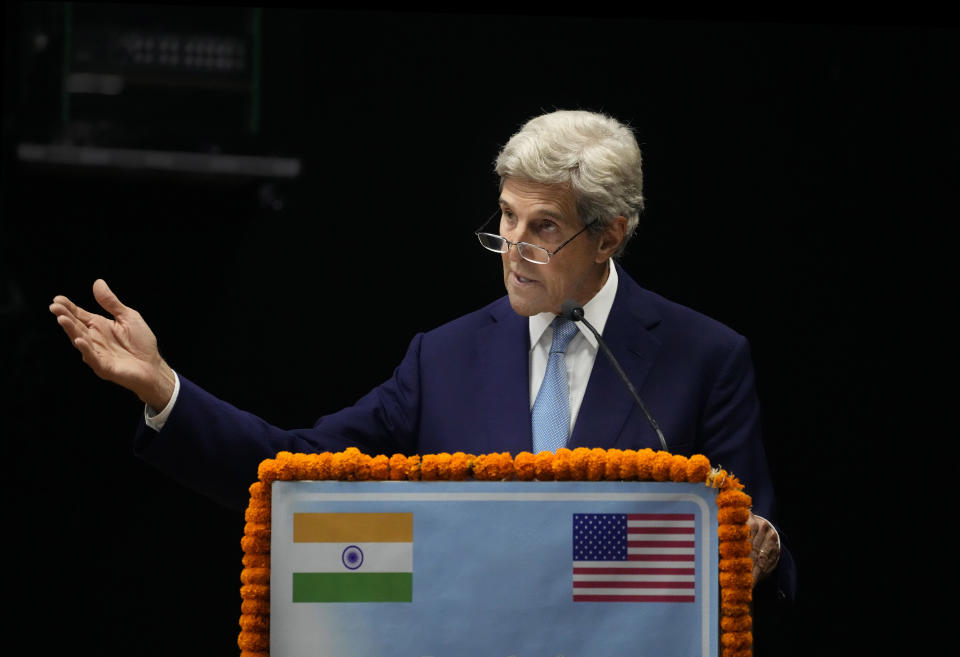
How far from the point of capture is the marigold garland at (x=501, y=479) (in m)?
1.74

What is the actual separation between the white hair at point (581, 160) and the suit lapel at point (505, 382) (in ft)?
0.78

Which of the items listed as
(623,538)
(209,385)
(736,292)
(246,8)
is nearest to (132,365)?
(623,538)

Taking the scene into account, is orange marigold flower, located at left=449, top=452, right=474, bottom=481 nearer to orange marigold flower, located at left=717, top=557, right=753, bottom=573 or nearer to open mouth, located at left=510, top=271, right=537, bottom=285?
orange marigold flower, located at left=717, top=557, right=753, bottom=573

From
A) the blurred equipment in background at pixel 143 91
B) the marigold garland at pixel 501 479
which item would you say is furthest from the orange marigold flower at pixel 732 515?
the blurred equipment in background at pixel 143 91

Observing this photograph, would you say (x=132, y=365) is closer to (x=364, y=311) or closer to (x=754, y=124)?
(x=364, y=311)

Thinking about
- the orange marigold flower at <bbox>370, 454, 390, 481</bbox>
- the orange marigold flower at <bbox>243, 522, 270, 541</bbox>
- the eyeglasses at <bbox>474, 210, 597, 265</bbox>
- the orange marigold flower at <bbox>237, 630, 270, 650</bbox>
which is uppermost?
the eyeglasses at <bbox>474, 210, 597, 265</bbox>

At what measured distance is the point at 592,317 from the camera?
233 centimetres

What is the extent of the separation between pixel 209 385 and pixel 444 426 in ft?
4.36

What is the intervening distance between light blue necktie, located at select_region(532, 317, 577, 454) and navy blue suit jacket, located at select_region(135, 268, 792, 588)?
3 cm

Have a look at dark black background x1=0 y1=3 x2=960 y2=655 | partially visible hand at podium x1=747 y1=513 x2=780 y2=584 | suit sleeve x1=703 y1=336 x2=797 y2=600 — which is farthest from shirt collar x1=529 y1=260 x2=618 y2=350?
dark black background x1=0 y1=3 x2=960 y2=655

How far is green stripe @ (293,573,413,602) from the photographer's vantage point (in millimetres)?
1731

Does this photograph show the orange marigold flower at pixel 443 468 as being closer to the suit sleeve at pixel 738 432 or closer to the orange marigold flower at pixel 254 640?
the orange marigold flower at pixel 254 640

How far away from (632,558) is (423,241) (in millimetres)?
1787

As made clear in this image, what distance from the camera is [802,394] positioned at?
11.4 ft
